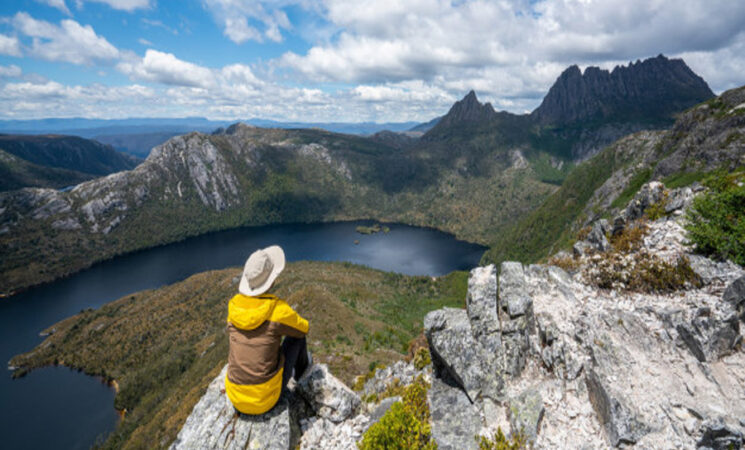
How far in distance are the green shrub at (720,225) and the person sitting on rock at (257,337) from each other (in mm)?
16742

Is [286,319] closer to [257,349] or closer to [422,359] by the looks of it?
[257,349]

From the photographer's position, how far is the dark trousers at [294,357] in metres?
9.33

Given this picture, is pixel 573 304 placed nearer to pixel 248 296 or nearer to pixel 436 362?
pixel 436 362

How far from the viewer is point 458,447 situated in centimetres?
853

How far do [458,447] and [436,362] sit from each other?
126 inches

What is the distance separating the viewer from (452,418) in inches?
373

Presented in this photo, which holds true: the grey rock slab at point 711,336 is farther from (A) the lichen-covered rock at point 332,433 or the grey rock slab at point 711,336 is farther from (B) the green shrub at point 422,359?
(A) the lichen-covered rock at point 332,433

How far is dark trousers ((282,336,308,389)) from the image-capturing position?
9.33 metres

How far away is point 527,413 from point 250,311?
8232mm

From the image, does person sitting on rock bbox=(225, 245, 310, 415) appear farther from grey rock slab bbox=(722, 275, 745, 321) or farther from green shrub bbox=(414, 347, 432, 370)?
grey rock slab bbox=(722, 275, 745, 321)

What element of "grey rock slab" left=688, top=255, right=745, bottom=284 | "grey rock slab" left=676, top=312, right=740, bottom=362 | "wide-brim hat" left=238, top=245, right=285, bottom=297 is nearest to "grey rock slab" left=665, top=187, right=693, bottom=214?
"grey rock slab" left=688, top=255, right=745, bottom=284

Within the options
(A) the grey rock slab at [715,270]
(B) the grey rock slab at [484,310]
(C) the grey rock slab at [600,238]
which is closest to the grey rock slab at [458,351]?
(B) the grey rock slab at [484,310]

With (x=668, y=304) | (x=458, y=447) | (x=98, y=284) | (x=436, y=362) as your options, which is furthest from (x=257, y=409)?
(x=98, y=284)

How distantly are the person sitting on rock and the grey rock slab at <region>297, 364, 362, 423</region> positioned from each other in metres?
1.67
